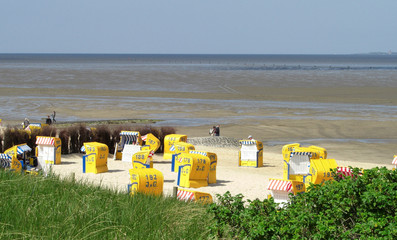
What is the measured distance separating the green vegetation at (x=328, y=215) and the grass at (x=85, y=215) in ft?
1.74

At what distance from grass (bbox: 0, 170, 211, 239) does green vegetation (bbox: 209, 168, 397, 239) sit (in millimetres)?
532

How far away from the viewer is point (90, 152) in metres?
22.3

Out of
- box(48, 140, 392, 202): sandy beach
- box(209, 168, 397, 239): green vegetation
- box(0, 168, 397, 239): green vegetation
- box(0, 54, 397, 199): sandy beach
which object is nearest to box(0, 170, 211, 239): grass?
box(0, 168, 397, 239): green vegetation

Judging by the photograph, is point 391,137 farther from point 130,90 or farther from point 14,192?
point 130,90

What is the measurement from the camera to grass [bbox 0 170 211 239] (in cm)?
712

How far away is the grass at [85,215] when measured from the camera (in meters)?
7.12

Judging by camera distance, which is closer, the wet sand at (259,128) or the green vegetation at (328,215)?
the green vegetation at (328,215)

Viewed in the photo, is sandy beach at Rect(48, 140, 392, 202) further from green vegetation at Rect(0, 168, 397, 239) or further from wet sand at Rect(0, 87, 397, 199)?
green vegetation at Rect(0, 168, 397, 239)

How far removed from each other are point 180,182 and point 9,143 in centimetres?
941

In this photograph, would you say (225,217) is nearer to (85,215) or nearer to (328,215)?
(328,215)

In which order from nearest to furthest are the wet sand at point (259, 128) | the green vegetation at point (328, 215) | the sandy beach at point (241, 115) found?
the green vegetation at point (328, 215) < the wet sand at point (259, 128) < the sandy beach at point (241, 115)

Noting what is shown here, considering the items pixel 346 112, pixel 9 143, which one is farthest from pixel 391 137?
pixel 9 143

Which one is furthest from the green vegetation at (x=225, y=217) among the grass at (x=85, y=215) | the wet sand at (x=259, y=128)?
the wet sand at (x=259, y=128)

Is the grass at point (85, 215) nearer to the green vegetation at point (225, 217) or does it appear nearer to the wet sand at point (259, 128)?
the green vegetation at point (225, 217)
